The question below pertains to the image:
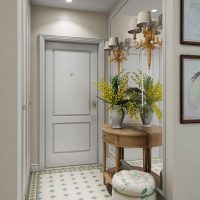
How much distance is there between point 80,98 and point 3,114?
222cm

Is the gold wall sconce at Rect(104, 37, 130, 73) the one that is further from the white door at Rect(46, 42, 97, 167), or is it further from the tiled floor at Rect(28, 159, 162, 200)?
the tiled floor at Rect(28, 159, 162, 200)

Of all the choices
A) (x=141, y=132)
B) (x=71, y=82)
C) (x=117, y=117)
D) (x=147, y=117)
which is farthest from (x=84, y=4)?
(x=141, y=132)

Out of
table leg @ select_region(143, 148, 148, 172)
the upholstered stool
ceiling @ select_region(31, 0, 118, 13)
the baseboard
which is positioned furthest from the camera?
the baseboard

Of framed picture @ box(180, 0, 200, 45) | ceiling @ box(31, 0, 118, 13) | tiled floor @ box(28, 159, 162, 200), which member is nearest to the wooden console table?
tiled floor @ box(28, 159, 162, 200)

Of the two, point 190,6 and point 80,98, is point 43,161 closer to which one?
point 80,98

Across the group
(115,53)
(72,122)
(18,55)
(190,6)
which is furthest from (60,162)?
(190,6)

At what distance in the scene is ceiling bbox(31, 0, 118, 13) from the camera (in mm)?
3332

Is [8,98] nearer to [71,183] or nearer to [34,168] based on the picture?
[71,183]

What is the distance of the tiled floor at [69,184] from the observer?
8.74 feet

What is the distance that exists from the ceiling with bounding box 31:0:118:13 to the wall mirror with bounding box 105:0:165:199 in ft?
0.80

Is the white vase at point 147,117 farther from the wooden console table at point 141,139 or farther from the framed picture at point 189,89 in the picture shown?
the framed picture at point 189,89

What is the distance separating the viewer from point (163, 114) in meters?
2.10

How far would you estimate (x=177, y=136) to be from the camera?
1982 mm

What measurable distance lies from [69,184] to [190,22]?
2.43 meters
